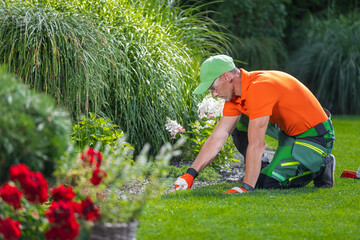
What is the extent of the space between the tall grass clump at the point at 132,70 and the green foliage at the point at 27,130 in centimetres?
189

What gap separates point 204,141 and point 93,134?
48.3 inches

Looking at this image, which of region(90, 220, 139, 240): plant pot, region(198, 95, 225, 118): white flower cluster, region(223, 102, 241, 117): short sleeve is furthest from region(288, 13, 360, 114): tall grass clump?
region(90, 220, 139, 240): plant pot

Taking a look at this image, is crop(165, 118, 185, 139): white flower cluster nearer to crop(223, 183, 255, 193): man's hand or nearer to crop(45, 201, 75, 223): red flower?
crop(223, 183, 255, 193): man's hand

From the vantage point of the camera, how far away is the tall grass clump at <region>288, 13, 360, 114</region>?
1043 cm

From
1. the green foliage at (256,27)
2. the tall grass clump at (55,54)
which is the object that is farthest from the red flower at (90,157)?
the green foliage at (256,27)

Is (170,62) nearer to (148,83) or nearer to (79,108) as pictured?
(148,83)

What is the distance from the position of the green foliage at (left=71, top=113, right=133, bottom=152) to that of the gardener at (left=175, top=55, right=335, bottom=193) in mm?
693

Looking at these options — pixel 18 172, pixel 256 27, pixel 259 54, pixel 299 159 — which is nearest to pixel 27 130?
pixel 18 172

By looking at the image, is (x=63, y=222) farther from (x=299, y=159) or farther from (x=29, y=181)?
(x=299, y=159)

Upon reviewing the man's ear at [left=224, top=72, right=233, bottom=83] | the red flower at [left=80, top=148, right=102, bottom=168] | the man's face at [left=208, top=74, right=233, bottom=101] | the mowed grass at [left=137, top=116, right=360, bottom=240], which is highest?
the man's ear at [left=224, top=72, right=233, bottom=83]

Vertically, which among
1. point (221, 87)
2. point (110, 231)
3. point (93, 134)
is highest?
point (221, 87)

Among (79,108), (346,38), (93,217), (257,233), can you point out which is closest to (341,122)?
(346,38)

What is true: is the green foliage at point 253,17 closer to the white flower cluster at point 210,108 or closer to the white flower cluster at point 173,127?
the white flower cluster at point 210,108

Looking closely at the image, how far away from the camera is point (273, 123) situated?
4281 millimetres
